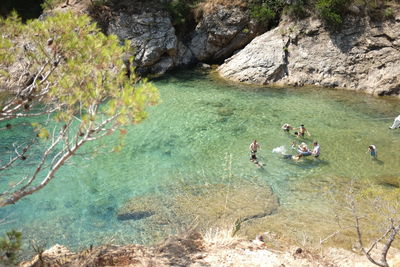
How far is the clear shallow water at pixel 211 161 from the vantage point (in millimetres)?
12469

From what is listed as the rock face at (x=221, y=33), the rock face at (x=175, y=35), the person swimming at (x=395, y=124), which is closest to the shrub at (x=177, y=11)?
the rock face at (x=175, y=35)

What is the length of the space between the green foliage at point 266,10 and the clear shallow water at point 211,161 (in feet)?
28.2

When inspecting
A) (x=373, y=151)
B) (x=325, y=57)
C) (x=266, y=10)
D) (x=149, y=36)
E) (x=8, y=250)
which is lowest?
(x=373, y=151)

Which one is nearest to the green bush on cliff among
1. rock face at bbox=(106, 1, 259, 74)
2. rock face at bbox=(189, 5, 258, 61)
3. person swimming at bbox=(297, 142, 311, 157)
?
person swimming at bbox=(297, 142, 311, 157)

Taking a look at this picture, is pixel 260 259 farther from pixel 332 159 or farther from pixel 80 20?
pixel 332 159

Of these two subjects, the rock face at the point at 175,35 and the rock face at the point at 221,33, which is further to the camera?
the rock face at the point at 221,33

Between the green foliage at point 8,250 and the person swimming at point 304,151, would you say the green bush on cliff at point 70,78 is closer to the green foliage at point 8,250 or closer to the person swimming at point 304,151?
the green foliage at point 8,250

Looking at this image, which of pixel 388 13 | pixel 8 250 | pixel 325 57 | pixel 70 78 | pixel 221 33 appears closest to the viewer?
pixel 8 250

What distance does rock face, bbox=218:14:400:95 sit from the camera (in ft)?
87.3

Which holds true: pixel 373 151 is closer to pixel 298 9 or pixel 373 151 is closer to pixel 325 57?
pixel 325 57

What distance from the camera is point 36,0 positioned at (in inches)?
1331

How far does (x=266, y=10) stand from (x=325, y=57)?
6.88 m

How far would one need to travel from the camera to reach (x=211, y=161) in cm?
1683

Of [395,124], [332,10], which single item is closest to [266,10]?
[332,10]
